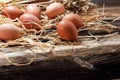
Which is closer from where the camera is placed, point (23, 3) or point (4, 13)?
point (4, 13)

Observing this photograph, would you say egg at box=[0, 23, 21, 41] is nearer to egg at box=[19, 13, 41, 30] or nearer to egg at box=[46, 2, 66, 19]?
egg at box=[19, 13, 41, 30]

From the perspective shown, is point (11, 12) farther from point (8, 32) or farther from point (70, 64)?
point (70, 64)

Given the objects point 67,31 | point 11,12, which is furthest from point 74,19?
A: point 11,12

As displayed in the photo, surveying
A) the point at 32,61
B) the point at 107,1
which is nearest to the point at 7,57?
the point at 32,61

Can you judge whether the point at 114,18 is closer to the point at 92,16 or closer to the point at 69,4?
the point at 92,16

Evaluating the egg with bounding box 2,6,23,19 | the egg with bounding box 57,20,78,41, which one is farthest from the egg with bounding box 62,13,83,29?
the egg with bounding box 2,6,23,19

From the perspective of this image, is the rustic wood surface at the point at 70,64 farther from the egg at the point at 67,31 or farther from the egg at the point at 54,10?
the egg at the point at 54,10
